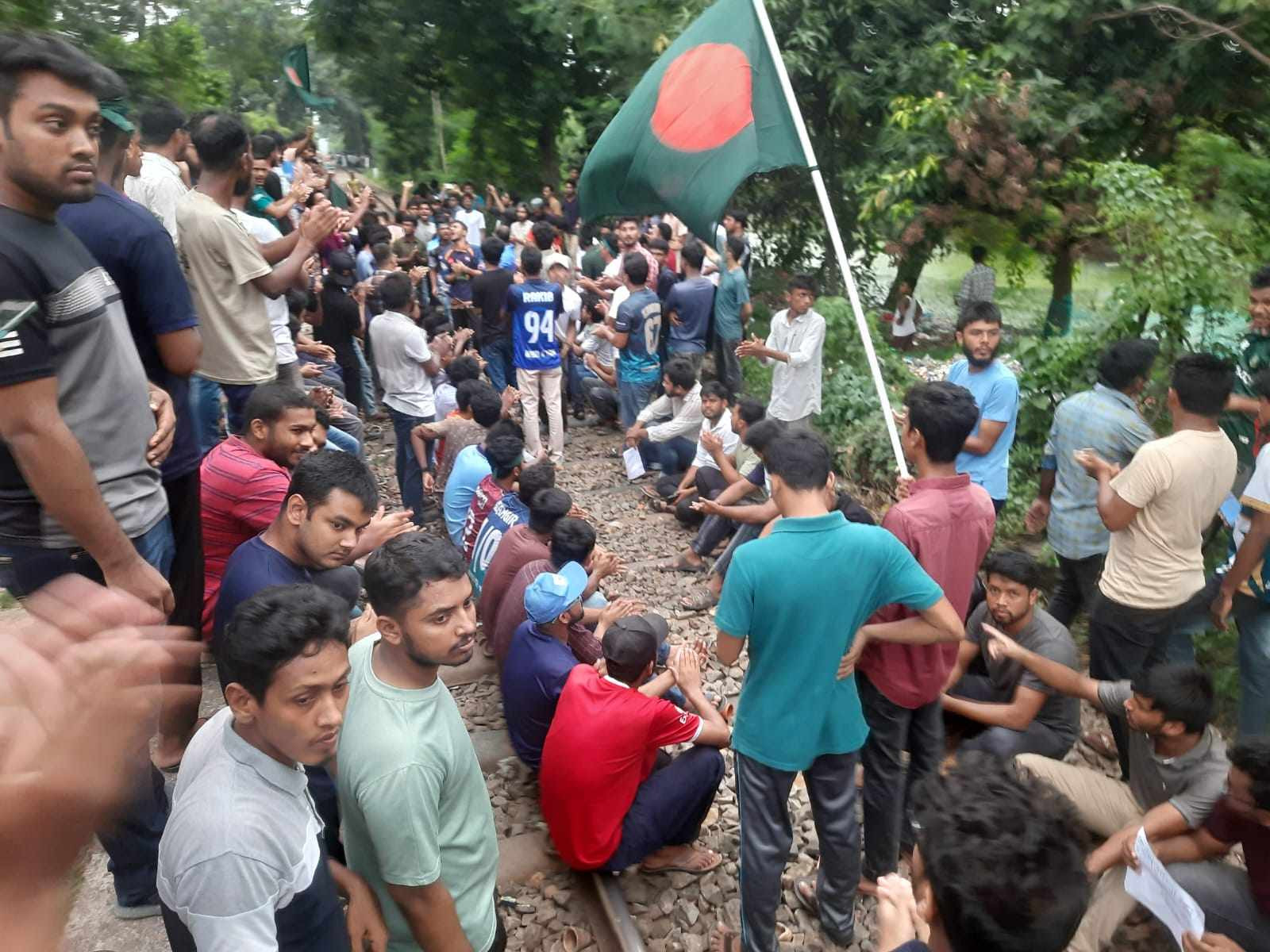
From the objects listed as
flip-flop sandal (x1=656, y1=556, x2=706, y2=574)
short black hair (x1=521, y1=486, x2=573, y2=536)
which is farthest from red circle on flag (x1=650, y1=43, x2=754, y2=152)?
flip-flop sandal (x1=656, y1=556, x2=706, y2=574)

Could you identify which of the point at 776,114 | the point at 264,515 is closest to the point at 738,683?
the point at 264,515

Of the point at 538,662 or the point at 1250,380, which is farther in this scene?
the point at 1250,380

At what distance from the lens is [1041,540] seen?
6762mm

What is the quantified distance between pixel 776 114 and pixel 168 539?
147 inches

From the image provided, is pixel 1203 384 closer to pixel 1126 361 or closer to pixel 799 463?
pixel 1126 361

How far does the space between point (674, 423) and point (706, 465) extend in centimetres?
65

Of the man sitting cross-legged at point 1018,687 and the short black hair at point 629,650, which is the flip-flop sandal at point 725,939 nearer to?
the short black hair at point 629,650

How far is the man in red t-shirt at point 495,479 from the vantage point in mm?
5188

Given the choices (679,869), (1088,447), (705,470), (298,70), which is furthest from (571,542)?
(298,70)

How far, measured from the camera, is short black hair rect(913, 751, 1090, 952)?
5.52ft

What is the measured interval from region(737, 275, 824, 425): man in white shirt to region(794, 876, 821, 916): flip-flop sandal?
13.2ft

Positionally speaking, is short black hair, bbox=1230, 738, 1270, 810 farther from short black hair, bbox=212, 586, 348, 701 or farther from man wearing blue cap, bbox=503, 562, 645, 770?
short black hair, bbox=212, 586, 348, 701

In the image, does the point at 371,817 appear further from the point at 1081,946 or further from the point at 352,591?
the point at 1081,946

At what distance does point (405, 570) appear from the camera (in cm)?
247
